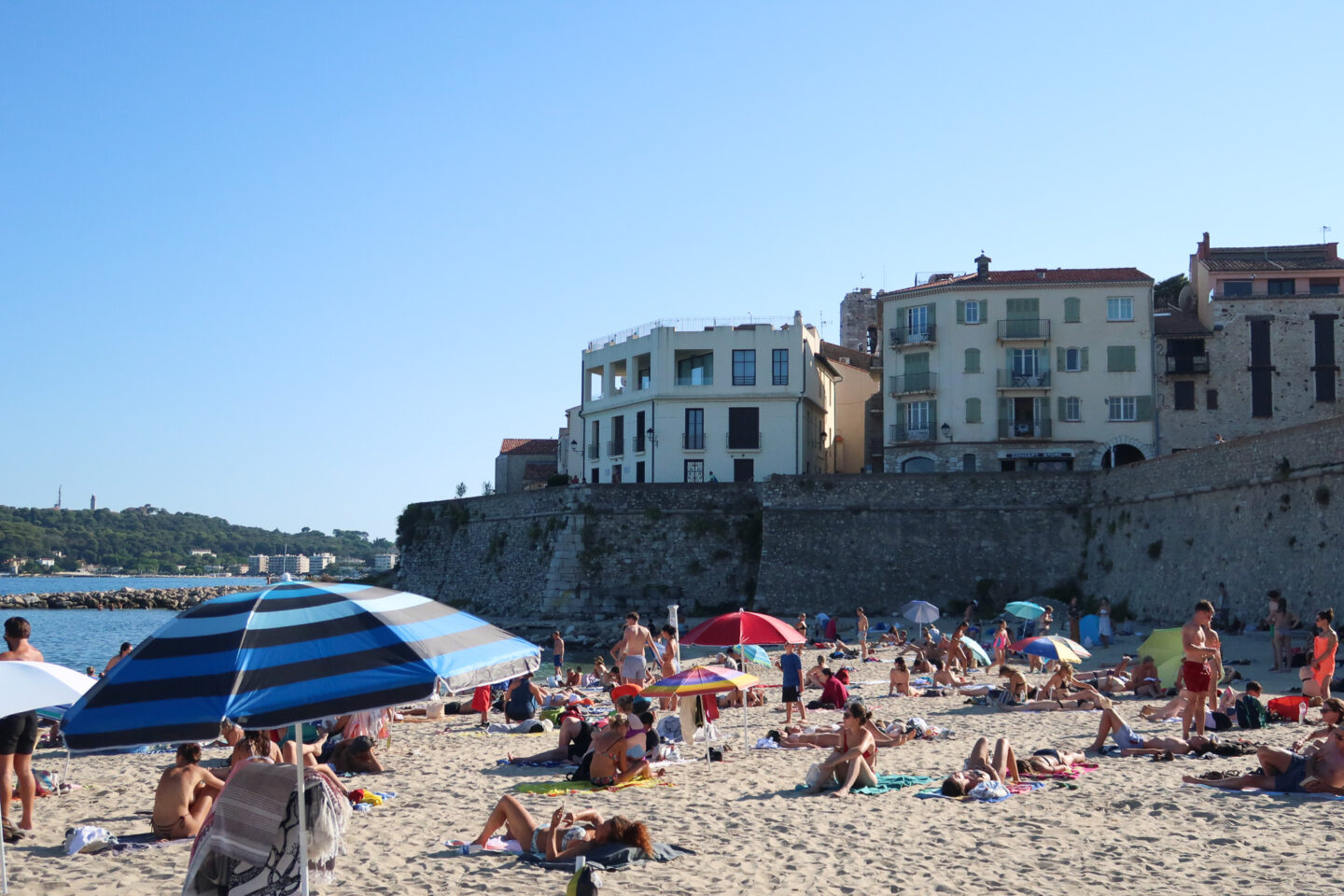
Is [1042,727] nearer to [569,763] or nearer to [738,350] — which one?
[569,763]

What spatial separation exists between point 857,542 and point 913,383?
7.98 metres

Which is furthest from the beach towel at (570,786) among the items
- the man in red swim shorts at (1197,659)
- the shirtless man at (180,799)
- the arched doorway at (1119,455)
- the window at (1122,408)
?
the window at (1122,408)

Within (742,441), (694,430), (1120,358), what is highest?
(1120,358)

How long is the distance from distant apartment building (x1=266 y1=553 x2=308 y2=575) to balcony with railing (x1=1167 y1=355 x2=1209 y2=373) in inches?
5610

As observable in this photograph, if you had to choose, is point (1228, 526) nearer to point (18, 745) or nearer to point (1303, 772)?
point (1303, 772)

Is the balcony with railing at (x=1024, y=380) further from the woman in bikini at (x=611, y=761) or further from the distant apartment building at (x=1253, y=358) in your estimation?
the woman in bikini at (x=611, y=761)

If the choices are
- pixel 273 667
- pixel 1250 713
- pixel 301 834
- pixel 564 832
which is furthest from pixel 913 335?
pixel 273 667

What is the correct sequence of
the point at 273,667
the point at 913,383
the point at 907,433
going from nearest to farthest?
the point at 273,667 → the point at 913,383 → the point at 907,433

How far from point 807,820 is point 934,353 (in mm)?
33259

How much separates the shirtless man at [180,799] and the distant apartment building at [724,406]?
33.5 meters

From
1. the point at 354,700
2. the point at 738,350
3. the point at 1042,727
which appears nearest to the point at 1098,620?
the point at 1042,727

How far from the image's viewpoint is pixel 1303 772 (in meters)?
9.41

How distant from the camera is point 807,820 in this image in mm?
9273

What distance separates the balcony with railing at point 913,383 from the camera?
4056cm
